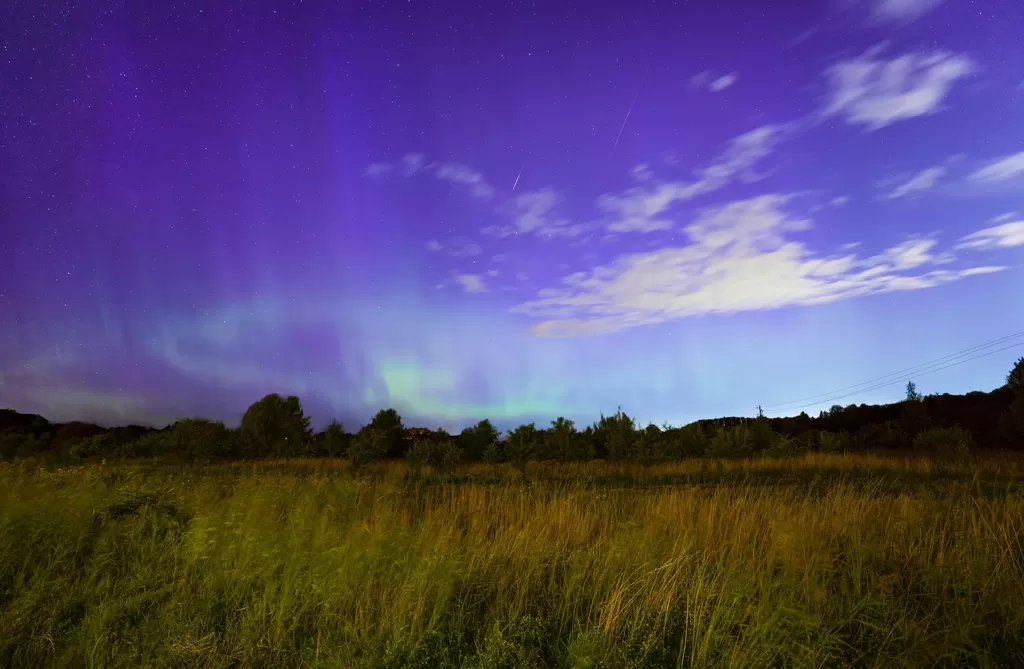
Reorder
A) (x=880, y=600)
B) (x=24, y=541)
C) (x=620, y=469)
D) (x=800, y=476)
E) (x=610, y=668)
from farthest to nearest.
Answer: (x=620, y=469) < (x=800, y=476) < (x=24, y=541) < (x=880, y=600) < (x=610, y=668)

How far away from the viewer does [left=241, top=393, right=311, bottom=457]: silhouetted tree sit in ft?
112

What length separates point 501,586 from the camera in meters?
5.43

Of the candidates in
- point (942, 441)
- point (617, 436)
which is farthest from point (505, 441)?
point (942, 441)

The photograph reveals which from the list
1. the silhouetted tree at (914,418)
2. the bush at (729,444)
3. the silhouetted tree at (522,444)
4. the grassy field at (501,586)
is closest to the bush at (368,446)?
the silhouetted tree at (522,444)

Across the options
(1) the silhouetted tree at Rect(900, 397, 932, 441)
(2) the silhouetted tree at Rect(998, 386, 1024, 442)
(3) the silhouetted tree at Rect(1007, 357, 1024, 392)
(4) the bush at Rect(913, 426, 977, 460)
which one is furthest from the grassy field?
(3) the silhouetted tree at Rect(1007, 357, 1024, 392)

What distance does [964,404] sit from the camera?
5003cm

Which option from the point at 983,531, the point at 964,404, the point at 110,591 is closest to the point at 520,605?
the point at 110,591

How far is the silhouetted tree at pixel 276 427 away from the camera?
Answer: 34.1 m

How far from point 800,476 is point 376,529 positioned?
13868 mm

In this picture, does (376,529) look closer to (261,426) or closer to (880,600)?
(880,600)

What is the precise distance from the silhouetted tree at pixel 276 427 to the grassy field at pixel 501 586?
27036 mm

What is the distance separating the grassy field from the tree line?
16262mm

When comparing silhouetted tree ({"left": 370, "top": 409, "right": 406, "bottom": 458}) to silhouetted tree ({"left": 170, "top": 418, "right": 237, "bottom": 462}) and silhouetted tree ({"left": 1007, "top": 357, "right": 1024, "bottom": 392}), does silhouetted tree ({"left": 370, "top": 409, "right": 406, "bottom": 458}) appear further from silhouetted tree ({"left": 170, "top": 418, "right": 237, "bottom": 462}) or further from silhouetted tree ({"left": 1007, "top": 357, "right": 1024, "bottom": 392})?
silhouetted tree ({"left": 1007, "top": 357, "right": 1024, "bottom": 392})

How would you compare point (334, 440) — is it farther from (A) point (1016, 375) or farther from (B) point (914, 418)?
(A) point (1016, 375)
